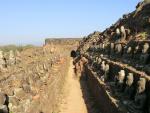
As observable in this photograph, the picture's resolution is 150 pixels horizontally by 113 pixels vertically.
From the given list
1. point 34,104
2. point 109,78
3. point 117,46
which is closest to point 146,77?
point 34,104

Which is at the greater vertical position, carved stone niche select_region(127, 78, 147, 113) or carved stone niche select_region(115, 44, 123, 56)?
carved stone niche select_region(115, 44, 123, 56)

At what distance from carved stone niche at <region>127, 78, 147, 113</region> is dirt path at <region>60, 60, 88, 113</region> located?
5.93 meters

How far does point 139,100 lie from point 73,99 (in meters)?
9.80

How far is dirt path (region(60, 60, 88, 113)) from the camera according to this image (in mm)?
21781

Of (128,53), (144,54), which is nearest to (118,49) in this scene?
(128,53)

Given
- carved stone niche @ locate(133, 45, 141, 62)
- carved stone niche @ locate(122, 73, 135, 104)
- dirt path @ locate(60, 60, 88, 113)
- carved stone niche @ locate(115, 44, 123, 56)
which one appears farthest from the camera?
carved stone niche @ locate(115, 44, 123, 56)

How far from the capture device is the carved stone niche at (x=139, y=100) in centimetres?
1480

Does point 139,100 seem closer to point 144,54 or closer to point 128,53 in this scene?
point 144,54

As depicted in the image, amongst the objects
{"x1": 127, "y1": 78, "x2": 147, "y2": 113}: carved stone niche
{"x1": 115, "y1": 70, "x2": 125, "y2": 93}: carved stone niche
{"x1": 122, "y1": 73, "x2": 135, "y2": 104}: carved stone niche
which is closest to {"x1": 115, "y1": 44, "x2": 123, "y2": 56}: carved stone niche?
{"x1": 115, "y1": 70, "x2": 125, "y2": 93}: carved stone niche

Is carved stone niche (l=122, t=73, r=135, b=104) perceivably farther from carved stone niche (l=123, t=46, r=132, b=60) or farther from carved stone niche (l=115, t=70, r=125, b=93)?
carved stone niche (l=123, t=46, r=132, b=60)

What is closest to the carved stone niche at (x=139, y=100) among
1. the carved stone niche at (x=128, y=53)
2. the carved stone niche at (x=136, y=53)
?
the carved stone niche at (x=136, y=53)

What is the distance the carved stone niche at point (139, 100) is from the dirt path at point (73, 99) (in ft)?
19.5

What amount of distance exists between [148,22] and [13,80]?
2355 cm

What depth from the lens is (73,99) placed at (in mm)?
24906
